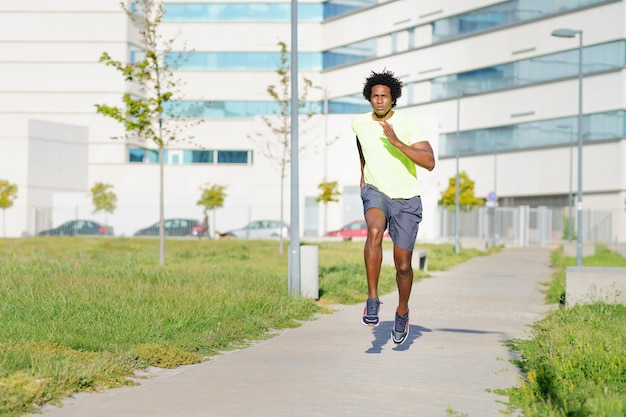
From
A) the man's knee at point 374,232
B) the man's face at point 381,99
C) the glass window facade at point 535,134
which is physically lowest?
the man's knee at point 374,232

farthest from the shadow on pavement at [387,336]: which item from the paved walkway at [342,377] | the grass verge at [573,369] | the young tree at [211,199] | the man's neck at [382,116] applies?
the young tree at [211,199]

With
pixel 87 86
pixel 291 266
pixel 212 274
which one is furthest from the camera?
pixel 87 86

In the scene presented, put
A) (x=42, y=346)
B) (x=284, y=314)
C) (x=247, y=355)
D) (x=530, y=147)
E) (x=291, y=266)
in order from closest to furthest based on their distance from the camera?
(x=42, y=346) < (x=247, y=355) < (x=284, y=314) < (x=291, y=266) < (x=530, y=147)

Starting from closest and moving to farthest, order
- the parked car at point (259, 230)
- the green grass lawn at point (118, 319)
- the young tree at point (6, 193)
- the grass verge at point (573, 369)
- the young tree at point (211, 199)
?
1. the grass verge at point (573, 369)
2. the green grass lawn at point (118, 319)
3. the parked car at point (259, 230)
4. the young tree at point (6, 193)
5. the young tree at point (211, 199)

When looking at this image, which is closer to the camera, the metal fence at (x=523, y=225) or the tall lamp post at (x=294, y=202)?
the tall lamp post at (x=294, y=202)

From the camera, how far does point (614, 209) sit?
2537 inches

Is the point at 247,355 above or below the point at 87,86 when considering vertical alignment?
below

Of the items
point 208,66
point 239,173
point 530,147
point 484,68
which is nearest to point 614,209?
point 530,147

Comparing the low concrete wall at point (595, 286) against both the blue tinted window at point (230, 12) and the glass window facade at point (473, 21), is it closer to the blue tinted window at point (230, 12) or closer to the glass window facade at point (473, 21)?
the glass window facade at point (473, 21)

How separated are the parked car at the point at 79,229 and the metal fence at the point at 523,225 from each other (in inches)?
800

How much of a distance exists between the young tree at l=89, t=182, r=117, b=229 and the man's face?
61169mm

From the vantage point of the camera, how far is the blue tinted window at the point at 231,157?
81.2 meters

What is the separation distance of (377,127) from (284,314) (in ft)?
15.2

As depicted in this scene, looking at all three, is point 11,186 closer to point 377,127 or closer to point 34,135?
point 34,135
